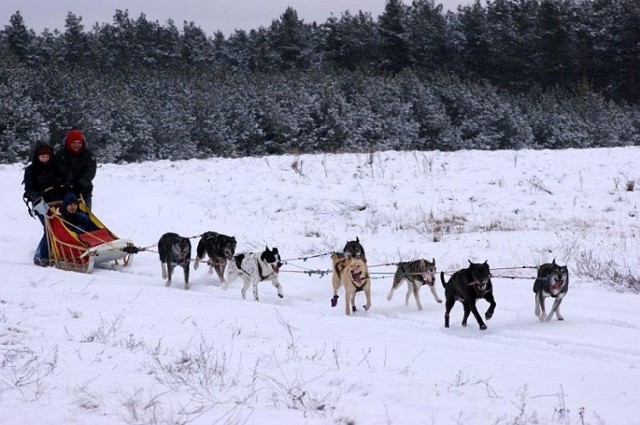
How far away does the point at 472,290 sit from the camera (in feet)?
23.5

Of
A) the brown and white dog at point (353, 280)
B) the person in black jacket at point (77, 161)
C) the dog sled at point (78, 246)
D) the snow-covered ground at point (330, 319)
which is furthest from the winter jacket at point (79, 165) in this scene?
the brown and white dog at point (353, 280)

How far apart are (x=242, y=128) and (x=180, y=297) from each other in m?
33.0

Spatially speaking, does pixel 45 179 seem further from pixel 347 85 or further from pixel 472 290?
pixel 347 85

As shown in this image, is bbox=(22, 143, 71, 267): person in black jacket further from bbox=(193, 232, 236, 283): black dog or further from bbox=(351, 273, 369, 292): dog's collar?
bbox=(351, 273, 369, 292): dog's collar

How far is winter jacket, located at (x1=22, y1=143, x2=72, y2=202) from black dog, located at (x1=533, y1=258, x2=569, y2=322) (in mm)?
7218

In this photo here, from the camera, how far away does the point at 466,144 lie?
136 feet

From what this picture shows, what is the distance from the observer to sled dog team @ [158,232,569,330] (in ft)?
23.6

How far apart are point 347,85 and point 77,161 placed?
1354 inches

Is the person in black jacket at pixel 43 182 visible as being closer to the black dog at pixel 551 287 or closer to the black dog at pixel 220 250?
the black dog at pixel 220 250

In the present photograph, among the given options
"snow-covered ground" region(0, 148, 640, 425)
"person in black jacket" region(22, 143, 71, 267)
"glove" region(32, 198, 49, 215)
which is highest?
"person in black jacket" region(22, 143, 71, 267)

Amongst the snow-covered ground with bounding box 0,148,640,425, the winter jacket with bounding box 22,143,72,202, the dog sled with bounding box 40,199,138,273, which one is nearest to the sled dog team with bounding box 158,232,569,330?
the snow-covered ground with bounding box 0,148,640,425

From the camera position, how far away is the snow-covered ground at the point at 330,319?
410cm

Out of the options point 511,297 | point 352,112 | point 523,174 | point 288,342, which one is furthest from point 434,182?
point 352,112

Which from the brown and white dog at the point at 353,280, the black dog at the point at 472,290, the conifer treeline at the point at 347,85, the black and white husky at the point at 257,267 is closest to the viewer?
the black dog at the point at 472,290
